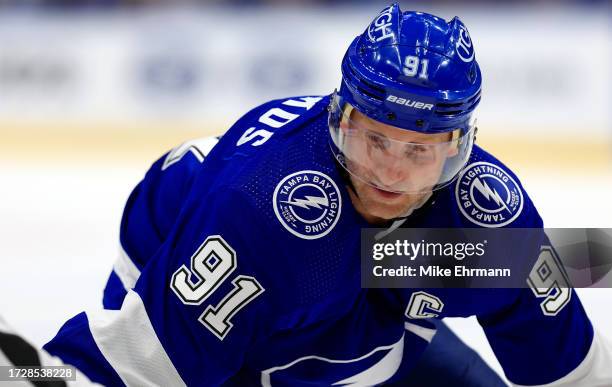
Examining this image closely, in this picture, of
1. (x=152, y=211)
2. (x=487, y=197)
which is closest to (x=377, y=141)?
(x=487, y=197)

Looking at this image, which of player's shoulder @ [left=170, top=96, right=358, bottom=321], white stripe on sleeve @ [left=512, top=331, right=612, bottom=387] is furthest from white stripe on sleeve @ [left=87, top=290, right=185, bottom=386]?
white stripe on sleeve @ [left=512, top=331, right=612, bottom=387]

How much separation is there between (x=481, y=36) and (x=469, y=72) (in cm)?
340

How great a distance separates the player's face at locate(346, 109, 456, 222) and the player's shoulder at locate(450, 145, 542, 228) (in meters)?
0.13

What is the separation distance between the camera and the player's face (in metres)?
1.95

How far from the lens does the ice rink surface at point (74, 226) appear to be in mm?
3096

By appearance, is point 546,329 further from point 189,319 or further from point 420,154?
point 189,319

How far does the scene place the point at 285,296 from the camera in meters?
2.02

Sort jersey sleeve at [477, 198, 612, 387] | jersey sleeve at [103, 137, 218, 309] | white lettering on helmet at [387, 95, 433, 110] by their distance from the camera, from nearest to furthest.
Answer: white lettering on helmet at [387, 95, 433, 110]
jersey sleeve at [477, 198, 612, 387]
jersey sleeve at [103, 137, 218, 309]

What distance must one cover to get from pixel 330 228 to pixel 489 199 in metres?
0.37

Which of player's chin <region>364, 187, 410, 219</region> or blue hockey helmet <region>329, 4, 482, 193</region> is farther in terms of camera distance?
player's chin <region>364, 187, 410, 219</region>

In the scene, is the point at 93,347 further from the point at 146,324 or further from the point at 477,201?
the point at 477,201

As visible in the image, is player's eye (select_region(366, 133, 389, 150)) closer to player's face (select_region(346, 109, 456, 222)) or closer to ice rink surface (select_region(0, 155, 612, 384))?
player's face (select_region(346, 109, 456, 222))

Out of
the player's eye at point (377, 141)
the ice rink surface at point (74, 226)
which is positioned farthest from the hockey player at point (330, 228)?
the ice rink surface at point (74, 226)

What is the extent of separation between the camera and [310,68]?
5242mm
